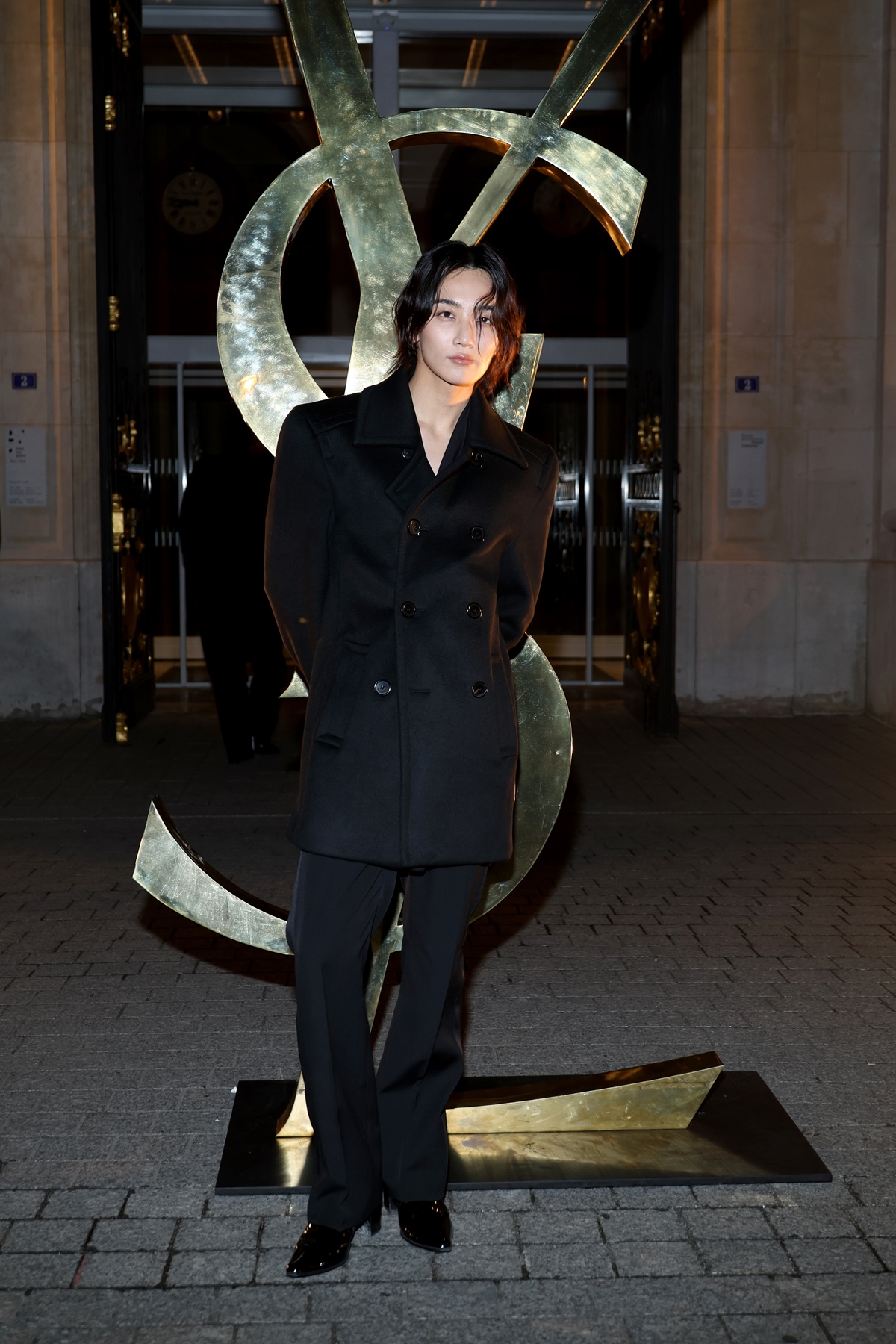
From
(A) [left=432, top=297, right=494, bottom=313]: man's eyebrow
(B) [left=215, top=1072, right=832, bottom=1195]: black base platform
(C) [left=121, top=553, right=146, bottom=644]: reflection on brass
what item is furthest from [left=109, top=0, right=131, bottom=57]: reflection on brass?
(B) [left=215, top=1072, right=832, bottom=1195]: black base platform

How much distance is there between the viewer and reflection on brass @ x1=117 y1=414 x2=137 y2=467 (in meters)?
9.44

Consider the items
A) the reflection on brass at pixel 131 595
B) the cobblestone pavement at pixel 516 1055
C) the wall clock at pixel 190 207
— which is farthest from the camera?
the wall clock at pixel 190 207

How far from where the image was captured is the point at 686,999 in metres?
4.47

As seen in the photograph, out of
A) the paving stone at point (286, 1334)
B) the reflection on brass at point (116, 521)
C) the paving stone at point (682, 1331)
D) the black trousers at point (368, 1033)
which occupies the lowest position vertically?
the paving stone at point (682, 1331)

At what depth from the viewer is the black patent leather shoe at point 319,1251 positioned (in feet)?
9.20

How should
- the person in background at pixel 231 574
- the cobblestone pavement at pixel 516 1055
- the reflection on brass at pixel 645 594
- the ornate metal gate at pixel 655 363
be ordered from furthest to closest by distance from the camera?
the reflection on brass at pixel 645 594
the ornate metal gate at pixel 655 363
the person in background at pixel 231 574
the cobblestone pavement at pixel 516 1055

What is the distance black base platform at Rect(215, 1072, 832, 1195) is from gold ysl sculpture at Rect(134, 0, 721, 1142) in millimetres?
65

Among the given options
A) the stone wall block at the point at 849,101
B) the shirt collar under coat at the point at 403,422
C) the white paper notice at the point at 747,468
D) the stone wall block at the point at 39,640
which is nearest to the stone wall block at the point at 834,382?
the white paper notice at the point at 747,468

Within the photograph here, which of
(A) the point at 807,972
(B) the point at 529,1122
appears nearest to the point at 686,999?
(A) the point at 807,972

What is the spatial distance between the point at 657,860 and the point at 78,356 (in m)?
6.26

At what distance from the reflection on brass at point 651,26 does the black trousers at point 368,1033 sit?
8012 millimetres

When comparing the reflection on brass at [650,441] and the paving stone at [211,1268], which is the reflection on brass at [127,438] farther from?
the paving stone at [211,1268]

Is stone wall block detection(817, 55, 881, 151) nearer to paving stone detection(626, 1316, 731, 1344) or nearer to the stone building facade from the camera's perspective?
the stone building facade

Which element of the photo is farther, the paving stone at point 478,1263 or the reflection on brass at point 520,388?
the reflection on brass at point 520,388
